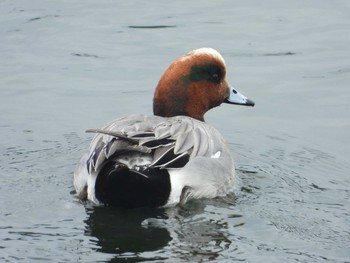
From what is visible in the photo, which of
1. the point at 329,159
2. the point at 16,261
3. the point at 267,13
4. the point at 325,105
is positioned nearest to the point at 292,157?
the point at 329,159

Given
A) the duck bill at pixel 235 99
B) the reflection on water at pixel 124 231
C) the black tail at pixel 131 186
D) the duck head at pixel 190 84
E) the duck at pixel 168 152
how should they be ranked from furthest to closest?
the duck bill at pixel 235 99, the duck head at pixel 190 84, the duck at pixel 168 152, the black tail at pixel 131 186, the reflection on water at pixel 124 231

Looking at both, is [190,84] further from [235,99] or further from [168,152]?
[168,152]

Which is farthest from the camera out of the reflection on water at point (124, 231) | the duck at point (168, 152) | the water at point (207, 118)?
the duck at point (168, 152)

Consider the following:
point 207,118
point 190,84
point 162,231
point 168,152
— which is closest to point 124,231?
point 162,231

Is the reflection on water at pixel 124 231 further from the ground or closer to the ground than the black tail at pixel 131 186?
closer to the ground

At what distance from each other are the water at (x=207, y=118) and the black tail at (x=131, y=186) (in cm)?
13

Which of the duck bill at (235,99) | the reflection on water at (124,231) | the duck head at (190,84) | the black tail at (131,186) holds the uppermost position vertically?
the duck head at (190,84)

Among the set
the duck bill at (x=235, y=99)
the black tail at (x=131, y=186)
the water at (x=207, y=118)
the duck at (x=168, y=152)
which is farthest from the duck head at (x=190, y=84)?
the black tail at (x=131, y=186)

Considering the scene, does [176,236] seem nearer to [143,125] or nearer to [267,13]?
[143,125]

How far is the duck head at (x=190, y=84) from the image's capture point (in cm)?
923

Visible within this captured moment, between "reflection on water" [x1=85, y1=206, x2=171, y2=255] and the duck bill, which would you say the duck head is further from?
"reflection on water" [x1=85, y1=206, x2=171, y2=255]

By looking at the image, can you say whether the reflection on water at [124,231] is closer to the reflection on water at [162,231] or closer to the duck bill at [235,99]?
the reflection on water at [162,231]

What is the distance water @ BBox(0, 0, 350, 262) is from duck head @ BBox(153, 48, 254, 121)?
712 mm

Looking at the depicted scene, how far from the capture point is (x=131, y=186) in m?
7.52
